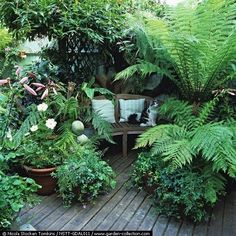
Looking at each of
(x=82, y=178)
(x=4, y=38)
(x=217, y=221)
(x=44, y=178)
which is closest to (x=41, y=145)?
(x=44, y=178)

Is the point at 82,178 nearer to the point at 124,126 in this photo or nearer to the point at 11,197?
the point at 11,197

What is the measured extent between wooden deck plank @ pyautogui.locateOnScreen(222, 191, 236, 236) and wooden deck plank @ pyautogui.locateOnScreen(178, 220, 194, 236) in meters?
0.24

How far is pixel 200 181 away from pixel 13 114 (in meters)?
1.91

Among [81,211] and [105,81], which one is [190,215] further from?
[105,81]

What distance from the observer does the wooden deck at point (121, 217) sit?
227 cm

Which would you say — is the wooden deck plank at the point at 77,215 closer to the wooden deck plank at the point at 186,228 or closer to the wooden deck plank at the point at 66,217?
the wooden deck plank at the point at 66,217

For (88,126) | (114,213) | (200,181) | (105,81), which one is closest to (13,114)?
(88,126)

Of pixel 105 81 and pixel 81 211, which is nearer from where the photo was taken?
pixel 81 211

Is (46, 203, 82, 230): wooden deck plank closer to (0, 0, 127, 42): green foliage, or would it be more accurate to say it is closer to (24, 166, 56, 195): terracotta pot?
(24, 166, 56, 195): terracotta pot

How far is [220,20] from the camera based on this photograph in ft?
8.70

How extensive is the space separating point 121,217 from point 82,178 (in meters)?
0.43

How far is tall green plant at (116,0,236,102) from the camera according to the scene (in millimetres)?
2633

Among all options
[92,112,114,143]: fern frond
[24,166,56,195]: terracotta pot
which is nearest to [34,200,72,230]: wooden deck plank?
[24,166,56,195]: terracotta pot

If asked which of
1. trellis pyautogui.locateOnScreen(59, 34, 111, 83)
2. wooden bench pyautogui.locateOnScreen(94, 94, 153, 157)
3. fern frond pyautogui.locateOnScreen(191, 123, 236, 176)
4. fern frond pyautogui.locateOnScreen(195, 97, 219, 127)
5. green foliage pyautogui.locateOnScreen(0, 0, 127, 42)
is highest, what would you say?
green foliage pyautogui.locateOnScreen(0, 0, 127, 42)
